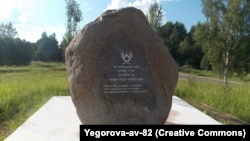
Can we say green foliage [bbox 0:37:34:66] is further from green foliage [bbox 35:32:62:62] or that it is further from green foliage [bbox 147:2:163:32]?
green foliage [bbox 147:2:163:32]

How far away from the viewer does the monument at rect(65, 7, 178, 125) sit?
561cm

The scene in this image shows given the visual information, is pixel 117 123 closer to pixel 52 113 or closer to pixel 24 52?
pixel 52 113

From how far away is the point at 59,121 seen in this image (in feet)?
21.9

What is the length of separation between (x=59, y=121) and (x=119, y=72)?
1.75m

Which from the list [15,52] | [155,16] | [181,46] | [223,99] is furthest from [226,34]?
[15,52]

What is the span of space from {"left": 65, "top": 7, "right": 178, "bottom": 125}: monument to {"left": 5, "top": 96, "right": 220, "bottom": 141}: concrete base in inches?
20.1

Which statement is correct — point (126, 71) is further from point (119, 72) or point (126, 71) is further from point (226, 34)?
point (226, 34)

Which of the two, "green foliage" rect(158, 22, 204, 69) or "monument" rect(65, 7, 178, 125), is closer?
"monument" rect(65, 7, 178, 125)
